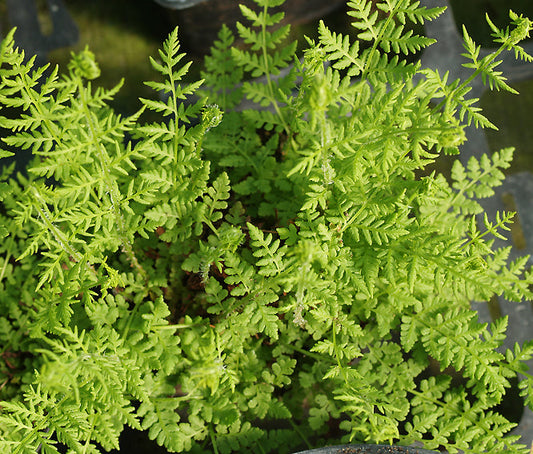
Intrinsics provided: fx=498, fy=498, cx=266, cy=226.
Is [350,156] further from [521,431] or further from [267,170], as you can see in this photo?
[521,431]

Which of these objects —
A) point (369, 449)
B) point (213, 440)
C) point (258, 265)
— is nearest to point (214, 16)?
point (258, 265)

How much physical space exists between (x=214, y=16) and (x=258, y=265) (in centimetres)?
158

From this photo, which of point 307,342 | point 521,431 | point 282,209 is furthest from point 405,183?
point 521,431

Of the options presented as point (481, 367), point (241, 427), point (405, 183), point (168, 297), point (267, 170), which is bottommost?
point (241, 427)

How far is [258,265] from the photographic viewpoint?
1448mm

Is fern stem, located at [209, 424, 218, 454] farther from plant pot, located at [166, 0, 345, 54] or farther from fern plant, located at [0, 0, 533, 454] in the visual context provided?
plant pot, located at [166, 0, 345, 54]

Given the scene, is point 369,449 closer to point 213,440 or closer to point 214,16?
point 213,440

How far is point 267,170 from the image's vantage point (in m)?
1.86

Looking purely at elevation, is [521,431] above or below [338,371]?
below

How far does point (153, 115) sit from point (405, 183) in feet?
4.95

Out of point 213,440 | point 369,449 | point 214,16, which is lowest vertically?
point 213,440

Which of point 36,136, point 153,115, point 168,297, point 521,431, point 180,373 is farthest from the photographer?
point 153,115

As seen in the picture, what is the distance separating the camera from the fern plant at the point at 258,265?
1.38 m

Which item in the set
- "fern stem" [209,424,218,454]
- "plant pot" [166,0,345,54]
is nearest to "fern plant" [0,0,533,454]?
"fern stem" [209,424,218,454]
